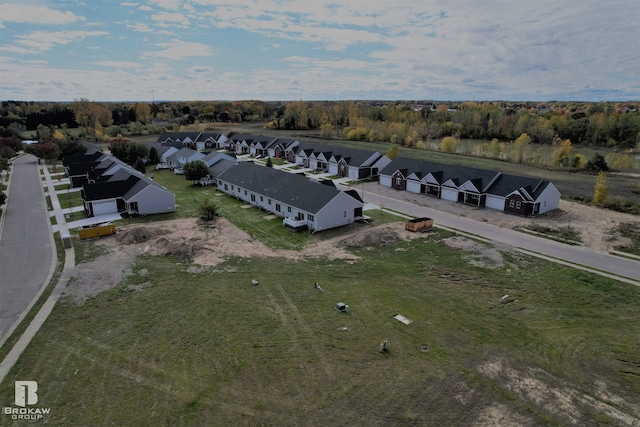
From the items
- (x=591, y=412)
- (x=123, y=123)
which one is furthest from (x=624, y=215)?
(x=123, y=123)

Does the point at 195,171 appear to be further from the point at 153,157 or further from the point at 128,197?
the point at 153,157

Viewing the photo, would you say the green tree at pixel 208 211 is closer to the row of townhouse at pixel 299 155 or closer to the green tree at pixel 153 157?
the row of townhouse at pixel 299 155

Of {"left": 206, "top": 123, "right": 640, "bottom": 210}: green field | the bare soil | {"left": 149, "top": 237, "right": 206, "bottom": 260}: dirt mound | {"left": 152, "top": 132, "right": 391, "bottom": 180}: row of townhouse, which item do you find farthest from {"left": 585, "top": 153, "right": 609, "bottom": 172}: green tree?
{"left": 149, "top": 237, "right": 206, "bottom": 260}: dirt mound

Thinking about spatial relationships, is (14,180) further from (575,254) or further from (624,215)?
(624,215)

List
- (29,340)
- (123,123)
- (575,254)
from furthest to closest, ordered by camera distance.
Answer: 1. (123,123)
2. (575,254)
3. (29,340)

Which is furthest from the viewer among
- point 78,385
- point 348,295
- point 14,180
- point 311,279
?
point 14,180

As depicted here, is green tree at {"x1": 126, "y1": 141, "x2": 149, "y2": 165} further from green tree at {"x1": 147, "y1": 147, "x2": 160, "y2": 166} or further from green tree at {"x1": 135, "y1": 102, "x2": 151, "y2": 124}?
green tree at {"x1": 135, "y1": 102, "x2": 151, "y2": 124}

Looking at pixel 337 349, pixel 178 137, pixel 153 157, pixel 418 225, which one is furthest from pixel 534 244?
pixel 178 137
